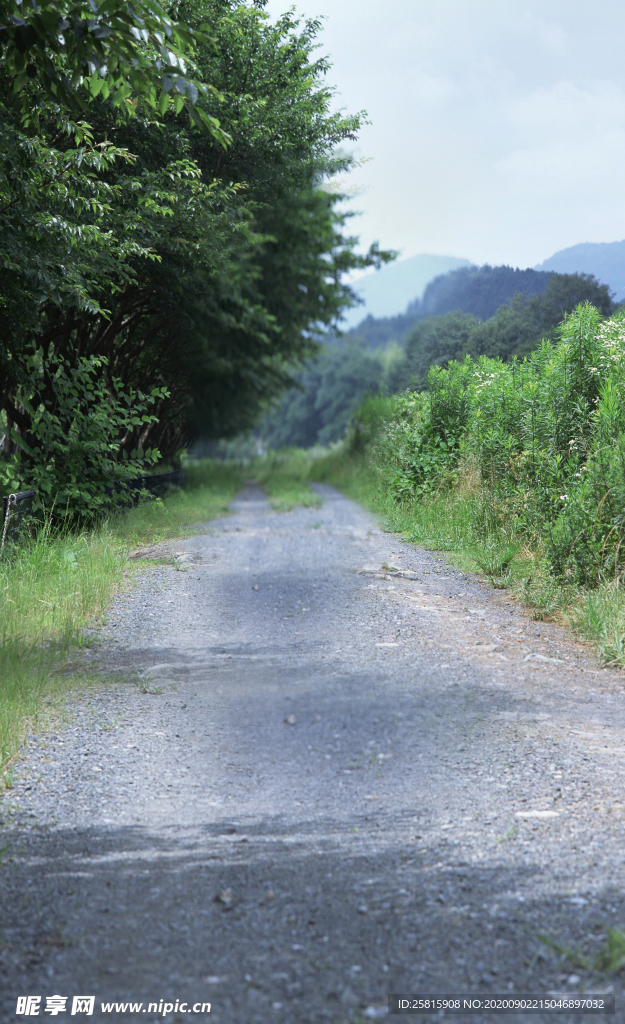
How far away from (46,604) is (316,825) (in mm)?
4237

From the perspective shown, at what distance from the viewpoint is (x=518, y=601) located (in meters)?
7.58

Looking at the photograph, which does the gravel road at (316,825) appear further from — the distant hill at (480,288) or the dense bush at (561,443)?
the distant hill at (480,288)

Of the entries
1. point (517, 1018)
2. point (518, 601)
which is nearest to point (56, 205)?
point (518, 601)

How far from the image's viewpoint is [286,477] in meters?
35.8

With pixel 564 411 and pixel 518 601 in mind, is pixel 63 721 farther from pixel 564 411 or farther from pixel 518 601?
pixel 564 411

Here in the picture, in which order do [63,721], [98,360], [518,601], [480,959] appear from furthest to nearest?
[98,360] < [518,601] < [63,721] < [480,959]

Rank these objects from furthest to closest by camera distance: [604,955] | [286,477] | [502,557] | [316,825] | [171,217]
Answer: [286,477] → [171,217] → [502,557] → [316,825] → [604,955]

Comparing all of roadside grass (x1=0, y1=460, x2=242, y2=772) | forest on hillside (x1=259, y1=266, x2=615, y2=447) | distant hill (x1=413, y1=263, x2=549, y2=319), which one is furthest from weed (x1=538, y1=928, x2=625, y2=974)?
distant hill (x1=413, y1=263, x2=549, y2=319)

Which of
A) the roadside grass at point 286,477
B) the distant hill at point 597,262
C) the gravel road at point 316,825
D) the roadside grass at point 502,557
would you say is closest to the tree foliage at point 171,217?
the gravel road at point 316,825

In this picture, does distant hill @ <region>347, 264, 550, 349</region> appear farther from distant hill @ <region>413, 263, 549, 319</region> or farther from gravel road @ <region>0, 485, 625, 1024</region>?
gravel road @ <region>0, 485, 625, 1024</region>

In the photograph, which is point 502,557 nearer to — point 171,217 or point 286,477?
point 171,217

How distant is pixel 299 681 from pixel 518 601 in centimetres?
318

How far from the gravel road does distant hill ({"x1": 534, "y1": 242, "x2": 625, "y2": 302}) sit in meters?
6.44

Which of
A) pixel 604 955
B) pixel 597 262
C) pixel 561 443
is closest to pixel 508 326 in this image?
pixel 597 262
